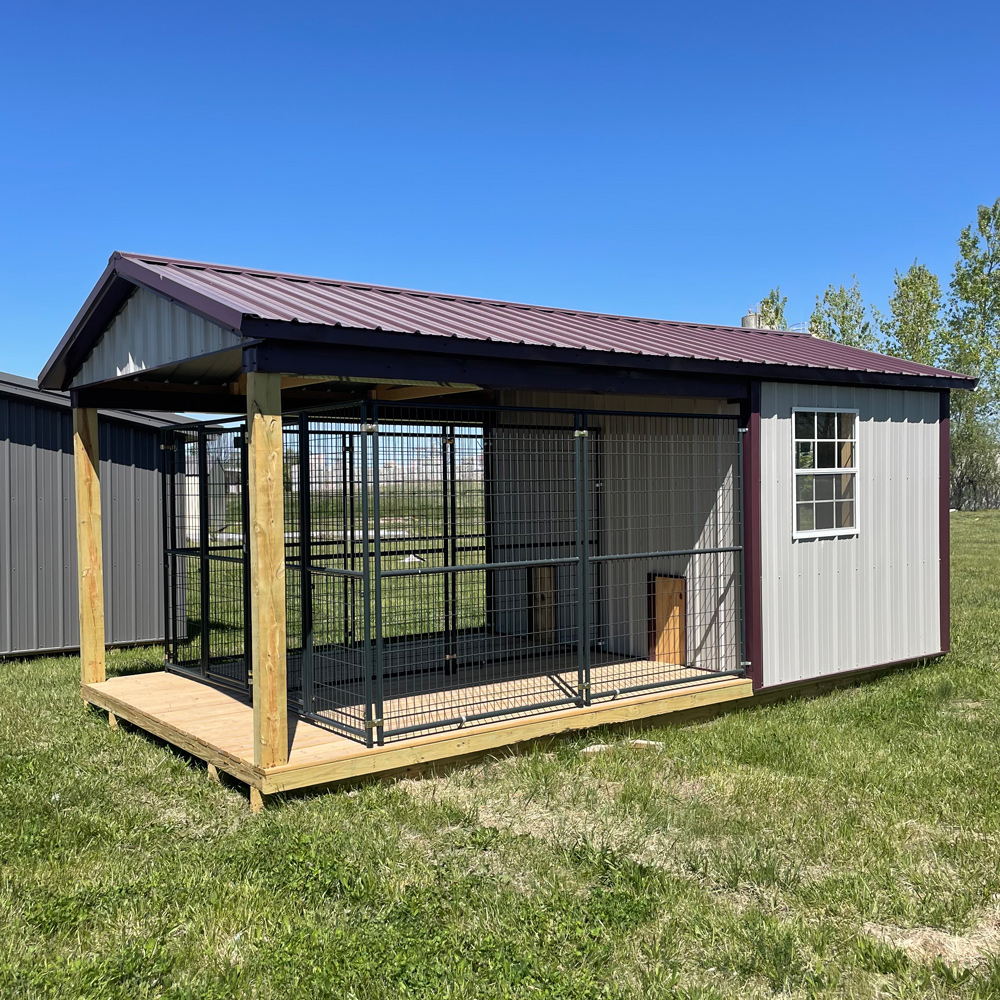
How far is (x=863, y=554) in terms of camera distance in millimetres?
9039

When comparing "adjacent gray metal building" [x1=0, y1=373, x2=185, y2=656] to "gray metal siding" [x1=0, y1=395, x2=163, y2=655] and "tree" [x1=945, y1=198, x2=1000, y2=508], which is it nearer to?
"gray metal siding" [x1=0, y1=395, x2=163, y2=655]

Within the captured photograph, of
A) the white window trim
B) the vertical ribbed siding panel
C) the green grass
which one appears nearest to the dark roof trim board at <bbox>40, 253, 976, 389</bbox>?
the white window trim

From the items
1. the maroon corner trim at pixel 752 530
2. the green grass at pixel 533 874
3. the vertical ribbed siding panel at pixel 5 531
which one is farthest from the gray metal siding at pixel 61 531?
the maroon corner trim at pixel 752 530

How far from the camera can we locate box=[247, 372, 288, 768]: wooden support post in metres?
5.71

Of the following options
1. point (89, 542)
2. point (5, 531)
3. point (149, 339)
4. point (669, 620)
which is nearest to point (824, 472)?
point (669, 620)

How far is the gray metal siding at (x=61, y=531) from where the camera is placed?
10.9m

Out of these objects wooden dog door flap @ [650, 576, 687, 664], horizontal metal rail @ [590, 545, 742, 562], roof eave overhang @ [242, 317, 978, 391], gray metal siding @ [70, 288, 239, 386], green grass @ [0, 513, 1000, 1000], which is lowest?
green grass @ [0, 513, 1000, 1000]

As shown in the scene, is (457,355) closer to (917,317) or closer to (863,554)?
(863,554)

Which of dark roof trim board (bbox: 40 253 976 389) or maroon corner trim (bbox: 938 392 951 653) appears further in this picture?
maroon corner trim (bbox: 938 392 951 653)

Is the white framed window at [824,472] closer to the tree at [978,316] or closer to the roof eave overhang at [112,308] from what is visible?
the roof eave overhang at [112,308]

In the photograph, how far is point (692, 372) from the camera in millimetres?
7680

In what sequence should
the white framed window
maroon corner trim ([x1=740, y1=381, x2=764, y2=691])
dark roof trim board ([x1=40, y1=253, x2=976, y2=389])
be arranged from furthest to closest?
1. the white framed window
2. maroon corner trim ([x1=740, y1=381, x2=764, y2=691])
3. dark roof trim board ([x1=40, y1=253, x2=976, y2=389])

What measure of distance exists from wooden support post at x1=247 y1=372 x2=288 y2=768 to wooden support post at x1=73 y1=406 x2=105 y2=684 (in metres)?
3.19

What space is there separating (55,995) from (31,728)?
173 inches
